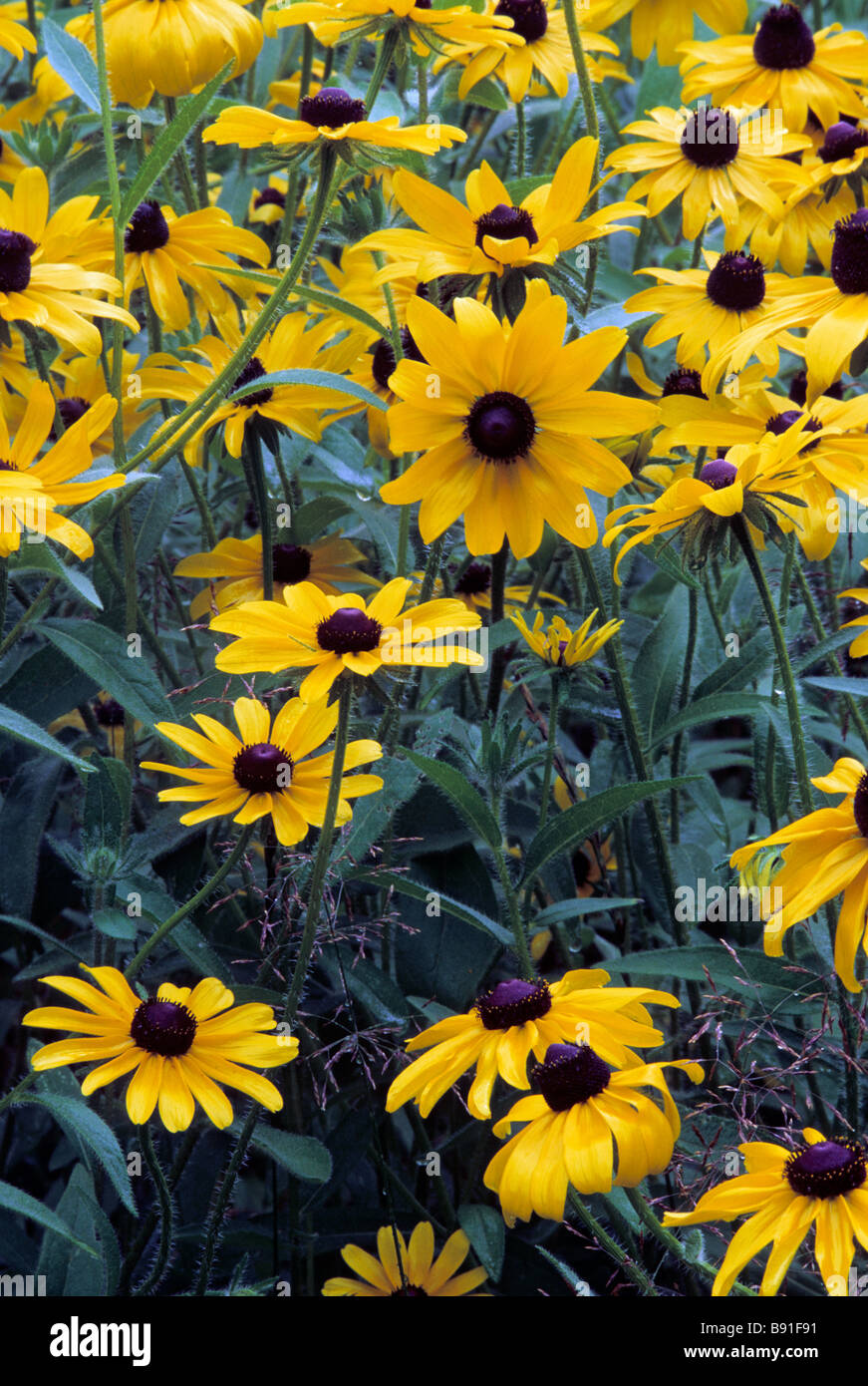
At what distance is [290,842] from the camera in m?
0.84

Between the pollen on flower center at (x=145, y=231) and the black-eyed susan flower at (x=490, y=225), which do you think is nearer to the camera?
the black-eyed susan flower at (x=490, y=225)

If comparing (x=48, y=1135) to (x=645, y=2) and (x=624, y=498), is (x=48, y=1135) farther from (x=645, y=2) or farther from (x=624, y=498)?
(x=645, y=2)

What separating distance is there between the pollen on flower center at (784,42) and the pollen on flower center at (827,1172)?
1.05 meters

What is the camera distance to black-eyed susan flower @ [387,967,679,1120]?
778mm

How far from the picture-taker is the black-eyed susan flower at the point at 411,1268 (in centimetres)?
98

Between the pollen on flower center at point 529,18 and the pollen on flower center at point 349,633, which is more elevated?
the pollen on flower center at point 529,18

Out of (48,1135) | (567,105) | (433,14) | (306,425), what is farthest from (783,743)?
(567,105)

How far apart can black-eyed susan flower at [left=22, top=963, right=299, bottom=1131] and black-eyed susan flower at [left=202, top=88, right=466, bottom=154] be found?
22.3 inches

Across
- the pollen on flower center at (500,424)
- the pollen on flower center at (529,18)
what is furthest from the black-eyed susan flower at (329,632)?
the pollen on flower center at (529,18)

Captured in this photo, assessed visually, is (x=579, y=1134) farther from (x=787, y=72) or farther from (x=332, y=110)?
(x=787, y=72)

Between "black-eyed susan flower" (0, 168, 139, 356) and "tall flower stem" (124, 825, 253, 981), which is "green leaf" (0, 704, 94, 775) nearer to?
"tall flower stem" (124, 825, 253, 981)

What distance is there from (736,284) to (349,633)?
0.52 metres

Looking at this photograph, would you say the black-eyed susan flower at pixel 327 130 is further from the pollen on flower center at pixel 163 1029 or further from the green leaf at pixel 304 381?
the pollen on flower center at pixel 163 1029

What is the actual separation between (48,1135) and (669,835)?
0.66 meters
